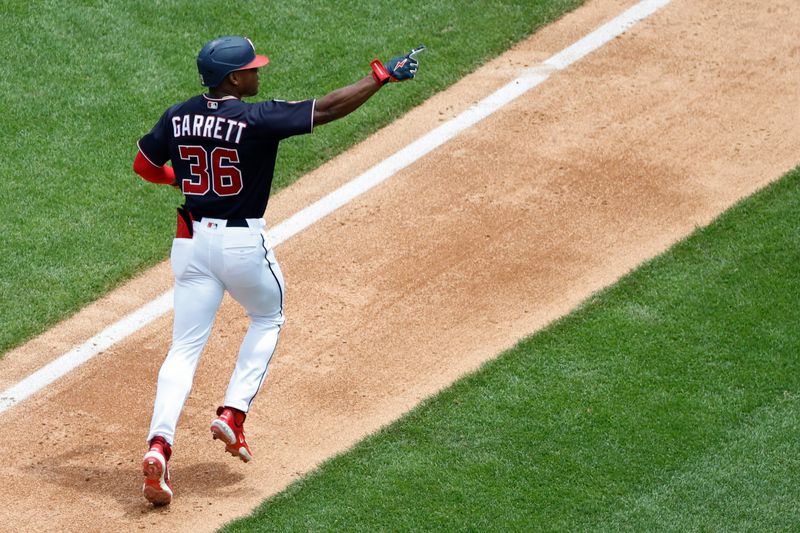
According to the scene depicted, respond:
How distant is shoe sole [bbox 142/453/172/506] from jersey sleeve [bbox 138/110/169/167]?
1480 millimetres

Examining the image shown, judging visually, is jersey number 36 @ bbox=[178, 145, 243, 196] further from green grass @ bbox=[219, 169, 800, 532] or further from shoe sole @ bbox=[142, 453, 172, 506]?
green grass @ bbox=[219, 169, 800, 532]

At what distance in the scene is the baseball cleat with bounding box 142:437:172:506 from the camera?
604cm

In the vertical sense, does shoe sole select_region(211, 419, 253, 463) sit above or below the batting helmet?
below

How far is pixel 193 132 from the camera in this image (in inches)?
242

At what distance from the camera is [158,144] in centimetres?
641

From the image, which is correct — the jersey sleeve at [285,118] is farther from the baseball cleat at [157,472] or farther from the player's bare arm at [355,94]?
the baseball cleat at [157,472]

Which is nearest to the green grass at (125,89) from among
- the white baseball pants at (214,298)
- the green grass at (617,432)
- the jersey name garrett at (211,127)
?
the white baseball pants at (214,298)

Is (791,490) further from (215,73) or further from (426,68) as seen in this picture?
(426,68)

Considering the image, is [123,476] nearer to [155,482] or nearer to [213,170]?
[155,482]

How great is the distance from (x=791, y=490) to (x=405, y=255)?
120 inches

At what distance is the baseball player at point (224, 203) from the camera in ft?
20.0

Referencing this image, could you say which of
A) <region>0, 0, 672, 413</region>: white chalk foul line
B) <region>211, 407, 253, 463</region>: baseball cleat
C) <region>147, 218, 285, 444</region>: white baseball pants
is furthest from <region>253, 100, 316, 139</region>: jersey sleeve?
<region>0, 0, 672, 413</region>: white chalk foul line

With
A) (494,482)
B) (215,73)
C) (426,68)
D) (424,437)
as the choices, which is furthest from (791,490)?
(426,68)

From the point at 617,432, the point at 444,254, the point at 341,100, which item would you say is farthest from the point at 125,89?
the point at 617,432
